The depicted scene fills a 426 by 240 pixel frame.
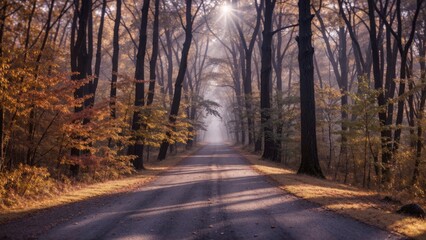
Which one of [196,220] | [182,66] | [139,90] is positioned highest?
[182,66]

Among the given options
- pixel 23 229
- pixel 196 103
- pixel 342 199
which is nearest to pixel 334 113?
pixel 342 199

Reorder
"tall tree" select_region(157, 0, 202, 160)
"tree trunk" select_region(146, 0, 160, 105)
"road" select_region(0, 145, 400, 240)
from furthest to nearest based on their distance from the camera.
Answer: "tall tree" select_region(157, 0, 202, 160)
"tree trunk" select_region(146, 0, 160, 105)
"road" select_region(0, 145, 400, 240)

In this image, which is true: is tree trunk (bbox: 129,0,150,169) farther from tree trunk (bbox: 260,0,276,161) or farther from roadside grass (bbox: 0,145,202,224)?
tree trunk (bbox: 260,0,276,161)

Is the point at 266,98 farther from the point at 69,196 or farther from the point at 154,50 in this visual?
the point at 69,196

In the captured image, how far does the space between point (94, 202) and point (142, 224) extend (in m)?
3.14

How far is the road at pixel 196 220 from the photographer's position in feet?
19.4

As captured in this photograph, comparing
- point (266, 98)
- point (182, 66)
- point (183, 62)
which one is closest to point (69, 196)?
point (183, 62)

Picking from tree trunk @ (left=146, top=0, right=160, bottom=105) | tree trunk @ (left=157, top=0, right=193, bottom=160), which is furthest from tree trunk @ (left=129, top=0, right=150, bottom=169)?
tree trunk @ (left=157, top=0, right=193, bottom=160)

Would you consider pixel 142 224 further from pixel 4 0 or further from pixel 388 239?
pixel 4 0

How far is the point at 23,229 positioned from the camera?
639 centimetres

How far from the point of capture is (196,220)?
682cm

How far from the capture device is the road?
5.91 metres

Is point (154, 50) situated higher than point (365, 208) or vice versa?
point (154, 50)

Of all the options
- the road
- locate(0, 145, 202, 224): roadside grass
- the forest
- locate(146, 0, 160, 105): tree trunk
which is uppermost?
locate(146, 0, 160, 105): tree trunk
